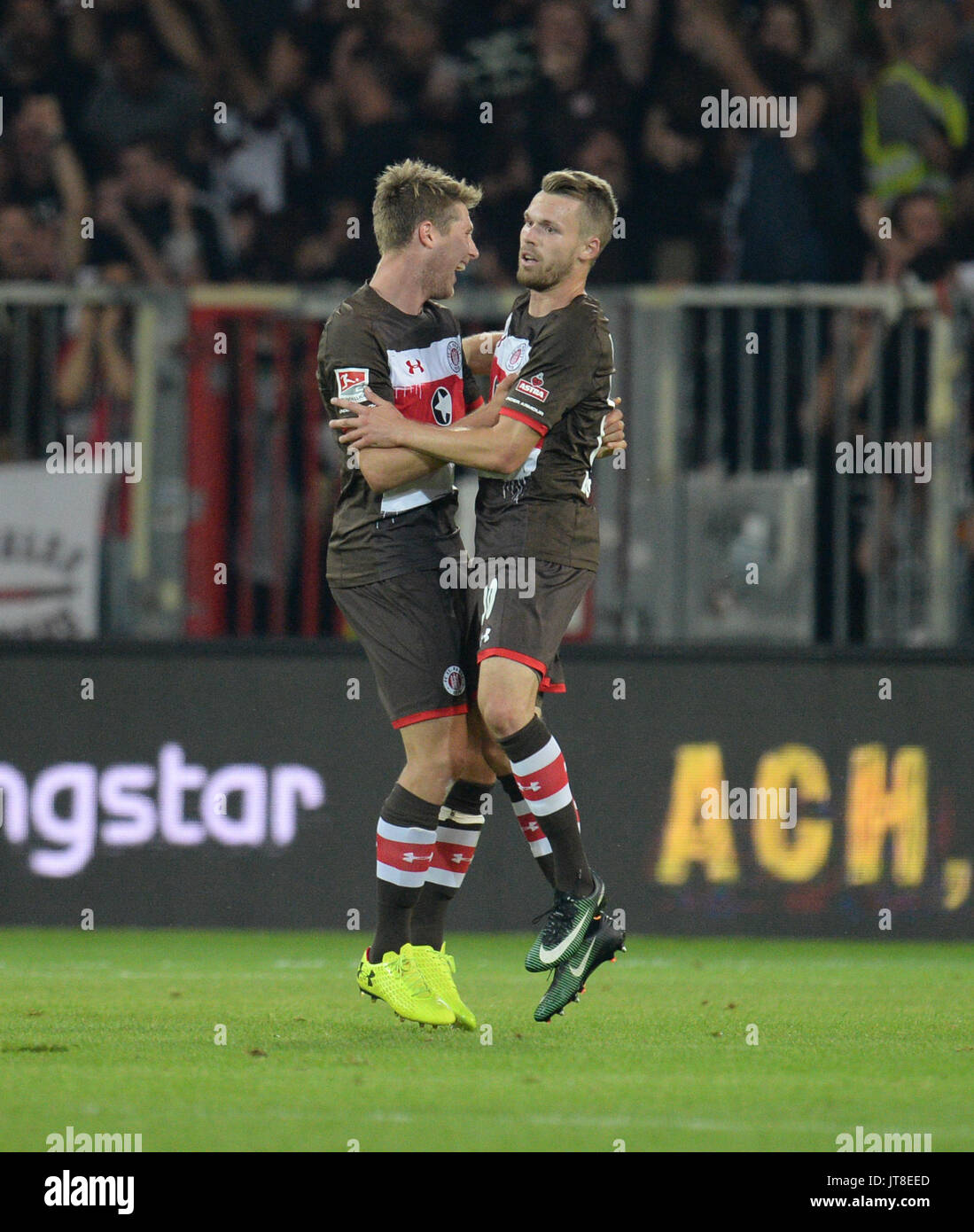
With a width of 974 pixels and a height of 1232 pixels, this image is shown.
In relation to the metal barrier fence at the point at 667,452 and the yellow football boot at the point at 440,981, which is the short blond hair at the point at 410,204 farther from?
the metal barrier fence at the point at 667,452

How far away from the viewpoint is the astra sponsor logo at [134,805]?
9.26m

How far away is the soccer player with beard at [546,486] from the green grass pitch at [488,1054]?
43 cm

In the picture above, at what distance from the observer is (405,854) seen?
6.45 meters

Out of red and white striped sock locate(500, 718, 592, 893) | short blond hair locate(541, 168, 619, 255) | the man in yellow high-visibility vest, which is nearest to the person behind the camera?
red and white striped sock locate(500, 718, 592, 893)

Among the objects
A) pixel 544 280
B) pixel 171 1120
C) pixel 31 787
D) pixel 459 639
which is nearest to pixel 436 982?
pixel 459 639

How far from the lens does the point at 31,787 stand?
927cm

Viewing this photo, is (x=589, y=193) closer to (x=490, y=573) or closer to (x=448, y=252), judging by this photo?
(x=448, y=252)

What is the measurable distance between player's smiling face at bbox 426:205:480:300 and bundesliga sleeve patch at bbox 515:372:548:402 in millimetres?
452

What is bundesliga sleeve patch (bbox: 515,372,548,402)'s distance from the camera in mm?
6367

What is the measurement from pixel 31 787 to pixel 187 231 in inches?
125
